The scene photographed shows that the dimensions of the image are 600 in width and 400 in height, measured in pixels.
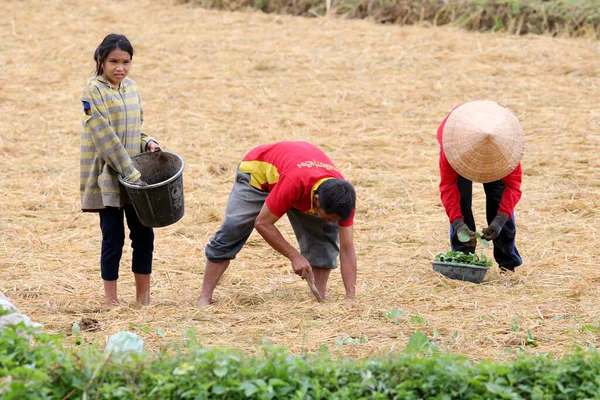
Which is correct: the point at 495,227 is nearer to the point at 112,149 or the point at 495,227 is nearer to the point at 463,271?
the point at 463,271

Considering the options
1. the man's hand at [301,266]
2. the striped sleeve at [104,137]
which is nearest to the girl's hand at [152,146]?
the striped sleeve at [104,137]

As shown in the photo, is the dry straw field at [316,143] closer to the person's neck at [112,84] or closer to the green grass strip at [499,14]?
the green grass strip at [499,14]

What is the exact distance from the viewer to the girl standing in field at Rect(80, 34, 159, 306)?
178 inches

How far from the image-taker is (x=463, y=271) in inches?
208

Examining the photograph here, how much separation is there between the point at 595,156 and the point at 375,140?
1.98m

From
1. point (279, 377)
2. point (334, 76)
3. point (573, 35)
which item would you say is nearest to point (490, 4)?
point (573, 35)

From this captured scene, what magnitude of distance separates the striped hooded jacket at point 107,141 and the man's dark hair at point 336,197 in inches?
38.6

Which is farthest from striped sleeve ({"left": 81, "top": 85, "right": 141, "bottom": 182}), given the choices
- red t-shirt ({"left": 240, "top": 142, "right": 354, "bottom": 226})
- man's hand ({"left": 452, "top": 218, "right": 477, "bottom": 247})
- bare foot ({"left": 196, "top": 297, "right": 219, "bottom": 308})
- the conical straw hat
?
man's hand ({"left": 452, "top": 218, "right": 477, "bottom": 247})

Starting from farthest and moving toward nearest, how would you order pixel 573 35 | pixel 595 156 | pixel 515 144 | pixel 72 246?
pixel 573 35, pixel 595 156, pixel 72 246, pixel 515 144

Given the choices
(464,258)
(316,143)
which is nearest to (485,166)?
(464,258)

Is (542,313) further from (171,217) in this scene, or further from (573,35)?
(573,35)

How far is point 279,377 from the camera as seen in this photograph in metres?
3.23

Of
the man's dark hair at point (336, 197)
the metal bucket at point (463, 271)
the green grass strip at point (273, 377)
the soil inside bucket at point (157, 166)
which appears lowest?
the metal bucket at point (463, 271)

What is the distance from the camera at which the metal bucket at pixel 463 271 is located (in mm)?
5262
